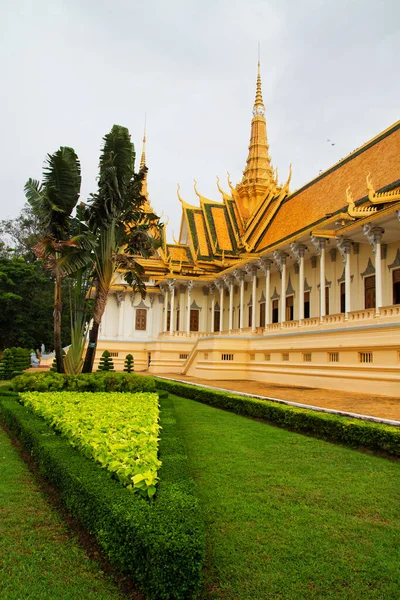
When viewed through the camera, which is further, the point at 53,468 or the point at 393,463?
the point at 393,463

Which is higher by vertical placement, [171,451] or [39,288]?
[39,288]

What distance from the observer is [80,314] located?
1377 cm

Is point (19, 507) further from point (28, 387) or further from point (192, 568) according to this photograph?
point (28, 387)

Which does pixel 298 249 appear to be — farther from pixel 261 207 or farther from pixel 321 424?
pixel 321 424

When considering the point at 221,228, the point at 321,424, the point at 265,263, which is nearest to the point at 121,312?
the point at 221,228

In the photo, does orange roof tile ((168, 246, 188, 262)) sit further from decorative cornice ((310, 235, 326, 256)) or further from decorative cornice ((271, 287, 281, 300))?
decorative cornice ((310, 235, 326, 256))

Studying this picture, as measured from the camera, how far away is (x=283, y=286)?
68.9 feet

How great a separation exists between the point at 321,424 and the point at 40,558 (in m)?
5.30

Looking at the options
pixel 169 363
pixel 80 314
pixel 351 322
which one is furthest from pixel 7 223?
pixel 351 322

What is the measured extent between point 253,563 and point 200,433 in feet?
15.0

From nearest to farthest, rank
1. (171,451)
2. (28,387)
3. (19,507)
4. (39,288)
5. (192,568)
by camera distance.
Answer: (192,568), (19,507), (171,451), (28,387), (39,288)

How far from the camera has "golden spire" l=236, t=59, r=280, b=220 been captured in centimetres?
3428

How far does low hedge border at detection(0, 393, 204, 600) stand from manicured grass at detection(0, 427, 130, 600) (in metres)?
0.17

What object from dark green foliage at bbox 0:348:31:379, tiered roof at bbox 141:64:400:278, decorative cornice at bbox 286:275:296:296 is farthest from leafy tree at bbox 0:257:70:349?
decorative cornice at bbox 286:275:296:296
